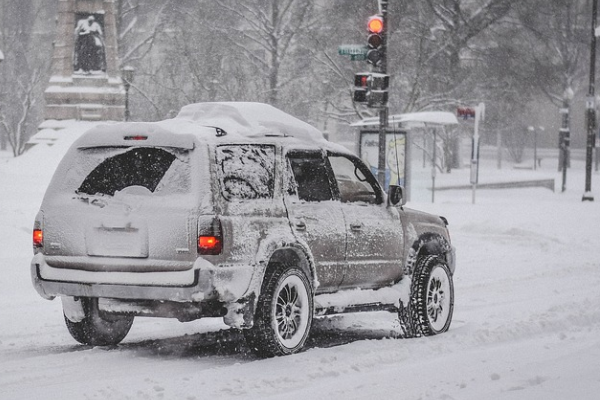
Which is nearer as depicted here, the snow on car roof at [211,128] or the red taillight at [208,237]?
the red taillight at [208,237]

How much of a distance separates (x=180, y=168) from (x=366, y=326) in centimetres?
Result: 339

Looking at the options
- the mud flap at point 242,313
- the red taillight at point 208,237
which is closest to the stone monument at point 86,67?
the mud flap at point 242,313

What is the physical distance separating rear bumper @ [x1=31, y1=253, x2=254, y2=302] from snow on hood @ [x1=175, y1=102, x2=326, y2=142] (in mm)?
1312

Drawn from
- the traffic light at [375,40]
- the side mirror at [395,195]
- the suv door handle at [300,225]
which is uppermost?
the traffic light at [375,40]

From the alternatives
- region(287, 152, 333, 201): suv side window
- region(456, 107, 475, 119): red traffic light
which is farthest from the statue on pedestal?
region(287, 152, 333, 201): suv side window

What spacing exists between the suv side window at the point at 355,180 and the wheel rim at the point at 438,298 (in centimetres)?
99

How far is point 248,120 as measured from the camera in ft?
28.9

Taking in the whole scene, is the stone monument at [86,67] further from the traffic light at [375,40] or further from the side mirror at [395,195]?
the side mirror at [395,195]

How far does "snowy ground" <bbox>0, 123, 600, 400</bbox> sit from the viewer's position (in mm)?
6906

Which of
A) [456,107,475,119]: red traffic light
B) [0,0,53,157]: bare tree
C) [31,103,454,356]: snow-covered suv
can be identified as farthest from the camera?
[0,0,53,157]: bare tree

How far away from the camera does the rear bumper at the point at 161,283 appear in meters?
7.57

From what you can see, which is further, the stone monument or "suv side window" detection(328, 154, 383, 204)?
the stone monument

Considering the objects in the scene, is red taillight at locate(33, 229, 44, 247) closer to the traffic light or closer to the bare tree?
the traffic light

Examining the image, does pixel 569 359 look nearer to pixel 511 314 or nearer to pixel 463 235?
pixel 511 314
